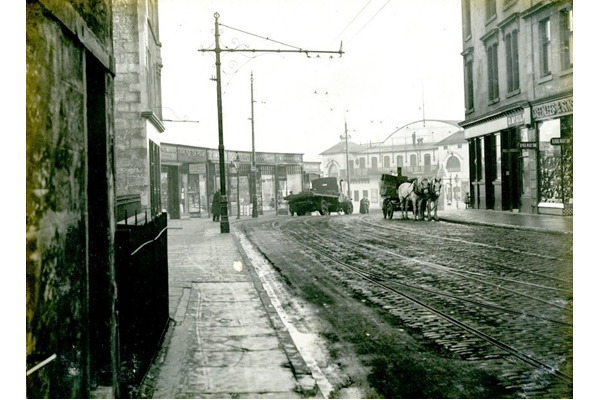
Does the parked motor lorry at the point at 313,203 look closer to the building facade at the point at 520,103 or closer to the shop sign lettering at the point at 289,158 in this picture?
the shop sign lettering at the point at 289,158

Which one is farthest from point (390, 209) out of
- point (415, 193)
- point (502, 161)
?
point (502, 161)

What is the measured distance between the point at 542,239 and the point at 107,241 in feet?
37.9

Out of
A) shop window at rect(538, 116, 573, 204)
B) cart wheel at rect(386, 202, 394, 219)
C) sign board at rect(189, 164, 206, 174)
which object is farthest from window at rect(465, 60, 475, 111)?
sign board at rect(189, 164, 206, 174)

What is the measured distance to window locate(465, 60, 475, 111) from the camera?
26381mm

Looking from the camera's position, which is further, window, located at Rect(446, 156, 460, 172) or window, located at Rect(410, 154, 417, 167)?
→ window, located at Rect(410, 154, 417, 167)

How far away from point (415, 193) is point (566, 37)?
7.84 m

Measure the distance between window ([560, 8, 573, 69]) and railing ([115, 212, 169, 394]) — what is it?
49.7 feet

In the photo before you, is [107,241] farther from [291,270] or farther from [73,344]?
[291,270]

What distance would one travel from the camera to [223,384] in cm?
416

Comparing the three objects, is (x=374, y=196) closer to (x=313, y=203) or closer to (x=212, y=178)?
(x=313, y=203)

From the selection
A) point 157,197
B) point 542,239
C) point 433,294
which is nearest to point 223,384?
point 433,294

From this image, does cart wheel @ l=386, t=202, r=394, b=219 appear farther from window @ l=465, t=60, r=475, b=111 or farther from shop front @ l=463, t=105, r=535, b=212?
window @ l=465, t=60, r=475, b=111

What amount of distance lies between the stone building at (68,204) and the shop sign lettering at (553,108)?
16.6 metres
